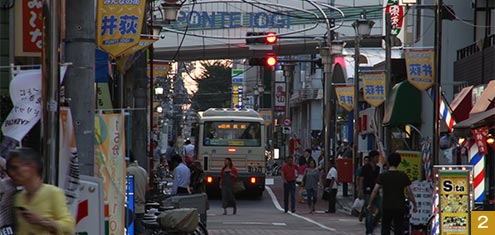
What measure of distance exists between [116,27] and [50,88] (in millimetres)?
5180

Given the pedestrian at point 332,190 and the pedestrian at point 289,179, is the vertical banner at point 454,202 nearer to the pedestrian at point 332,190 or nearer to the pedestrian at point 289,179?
the pedestrian at point 289,179

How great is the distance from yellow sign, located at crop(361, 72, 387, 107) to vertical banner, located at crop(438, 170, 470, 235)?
1931 cm

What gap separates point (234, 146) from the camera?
40.2m

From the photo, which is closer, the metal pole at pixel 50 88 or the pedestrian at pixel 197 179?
the metal pole at pixel 50 88

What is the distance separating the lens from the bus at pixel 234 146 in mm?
39531

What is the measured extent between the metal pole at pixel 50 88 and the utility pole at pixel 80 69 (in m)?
1.43

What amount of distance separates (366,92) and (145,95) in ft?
47.0

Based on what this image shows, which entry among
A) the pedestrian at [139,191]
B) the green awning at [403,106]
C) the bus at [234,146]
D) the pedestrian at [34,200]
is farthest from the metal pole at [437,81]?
the pedestrian at [34,200]

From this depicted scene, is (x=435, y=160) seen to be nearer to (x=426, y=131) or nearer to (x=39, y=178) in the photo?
(x=426, y=131)

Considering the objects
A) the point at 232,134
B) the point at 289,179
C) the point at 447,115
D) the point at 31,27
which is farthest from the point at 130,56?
the point at 232,134

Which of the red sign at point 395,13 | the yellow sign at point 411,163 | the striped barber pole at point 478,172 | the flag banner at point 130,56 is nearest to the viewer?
the flag banner at point 130,56

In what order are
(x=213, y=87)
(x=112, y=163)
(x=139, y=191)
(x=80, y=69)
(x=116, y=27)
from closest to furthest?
(x=80, y=69) → (x=112, y=163) → (x=116, y=27) → (x=139, y=191) → (x=213, y=87)

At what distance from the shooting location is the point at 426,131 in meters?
38.0

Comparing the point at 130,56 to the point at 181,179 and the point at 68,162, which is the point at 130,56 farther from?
the point at 68,162
